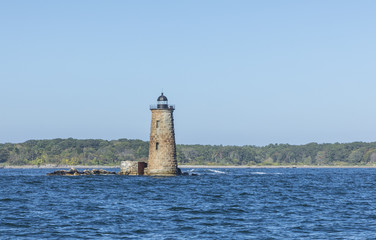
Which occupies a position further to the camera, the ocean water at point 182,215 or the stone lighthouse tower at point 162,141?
the stone lighthouse tower at point 162,141

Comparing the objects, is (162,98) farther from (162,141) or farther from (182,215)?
(182,215)

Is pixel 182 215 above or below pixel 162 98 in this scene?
below

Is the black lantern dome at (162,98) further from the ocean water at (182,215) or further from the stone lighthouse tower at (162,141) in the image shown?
the ocean water at (182,215)

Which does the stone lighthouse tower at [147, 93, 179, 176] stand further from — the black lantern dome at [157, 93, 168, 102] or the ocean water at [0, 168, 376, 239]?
the ocean water at [0, 168, 376, 239]

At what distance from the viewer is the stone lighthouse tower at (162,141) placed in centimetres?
7012

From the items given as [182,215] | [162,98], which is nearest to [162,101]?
[162,98]

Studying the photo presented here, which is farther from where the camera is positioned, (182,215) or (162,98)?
(162,98)

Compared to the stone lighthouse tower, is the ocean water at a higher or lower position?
lower

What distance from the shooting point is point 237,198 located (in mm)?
48594

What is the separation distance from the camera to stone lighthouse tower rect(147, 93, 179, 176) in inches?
2761

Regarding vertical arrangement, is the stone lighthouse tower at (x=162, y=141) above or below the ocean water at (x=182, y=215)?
above

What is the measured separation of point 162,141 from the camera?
7000cm

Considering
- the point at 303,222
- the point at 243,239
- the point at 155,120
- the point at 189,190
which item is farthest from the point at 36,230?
the point at 155,120

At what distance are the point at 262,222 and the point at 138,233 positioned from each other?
7718 millimetres
